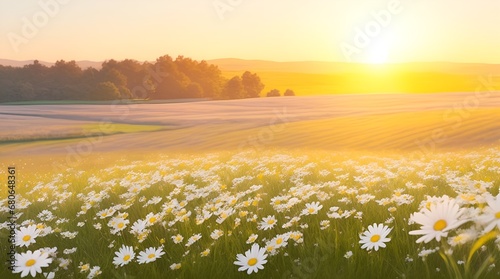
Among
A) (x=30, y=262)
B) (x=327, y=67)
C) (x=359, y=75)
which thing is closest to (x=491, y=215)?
(x=30, y=262)

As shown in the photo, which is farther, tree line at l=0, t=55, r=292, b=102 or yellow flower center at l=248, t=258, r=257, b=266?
tree line at l=0, t=55, r=292, b=102

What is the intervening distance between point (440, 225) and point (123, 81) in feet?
25.3

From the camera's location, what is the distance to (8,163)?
712cm

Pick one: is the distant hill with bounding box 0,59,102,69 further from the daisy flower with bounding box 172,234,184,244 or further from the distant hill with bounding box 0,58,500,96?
the daisy flower with bounding box 172,234,184,244

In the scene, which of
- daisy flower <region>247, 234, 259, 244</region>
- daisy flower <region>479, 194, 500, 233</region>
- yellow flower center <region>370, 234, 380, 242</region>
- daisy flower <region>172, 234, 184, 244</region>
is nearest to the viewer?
daisy flower <region>479, 194, 500, 233</region>

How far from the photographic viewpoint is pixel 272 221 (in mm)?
3156

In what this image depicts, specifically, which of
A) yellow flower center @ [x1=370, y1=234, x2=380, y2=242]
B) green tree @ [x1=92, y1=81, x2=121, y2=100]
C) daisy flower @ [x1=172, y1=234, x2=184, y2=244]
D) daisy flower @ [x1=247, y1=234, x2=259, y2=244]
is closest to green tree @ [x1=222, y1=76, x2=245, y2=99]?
green tree @ [x1=92, y1=81, x2=121, y2=100]

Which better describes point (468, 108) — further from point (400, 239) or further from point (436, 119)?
point (400, 239)

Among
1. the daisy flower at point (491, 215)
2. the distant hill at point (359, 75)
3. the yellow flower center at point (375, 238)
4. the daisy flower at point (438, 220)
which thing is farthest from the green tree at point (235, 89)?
the daisy flower at point (491, 215)

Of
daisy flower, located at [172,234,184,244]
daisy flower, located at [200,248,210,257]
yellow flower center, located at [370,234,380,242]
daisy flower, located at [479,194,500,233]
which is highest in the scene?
daisy flower, located at [479,194,500,233]

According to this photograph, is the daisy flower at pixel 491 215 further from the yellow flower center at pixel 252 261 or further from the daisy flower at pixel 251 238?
the daisy flower at pixel 251 238

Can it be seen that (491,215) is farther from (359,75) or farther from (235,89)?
(359,75)

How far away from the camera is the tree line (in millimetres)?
8273

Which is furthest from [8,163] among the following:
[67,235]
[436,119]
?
[436,119]
